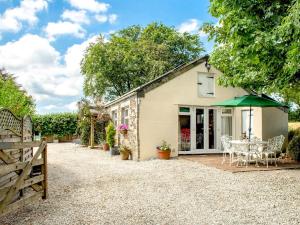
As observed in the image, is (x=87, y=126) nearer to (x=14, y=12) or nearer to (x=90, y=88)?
(x=90, y=88)

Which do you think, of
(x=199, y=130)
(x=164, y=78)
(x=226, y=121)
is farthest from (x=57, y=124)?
(x=226, y=121)

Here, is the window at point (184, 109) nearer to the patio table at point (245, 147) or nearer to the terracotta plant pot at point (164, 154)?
the terracotta plant pot at point (164, 154)

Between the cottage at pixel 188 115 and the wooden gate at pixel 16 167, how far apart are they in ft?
23.2

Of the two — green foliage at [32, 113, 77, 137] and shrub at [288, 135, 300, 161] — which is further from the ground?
green foliage at [32, 113, 77, 137]

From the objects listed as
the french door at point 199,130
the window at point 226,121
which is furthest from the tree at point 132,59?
the french door at point 199,130

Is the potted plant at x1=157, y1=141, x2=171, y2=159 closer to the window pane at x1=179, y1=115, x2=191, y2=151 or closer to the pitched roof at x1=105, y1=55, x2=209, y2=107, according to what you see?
the window pane at x1=179, y1=115, x2=191, y2=151

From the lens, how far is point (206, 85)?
15.9 meters

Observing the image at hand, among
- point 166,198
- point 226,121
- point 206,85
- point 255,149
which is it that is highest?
point 206,85

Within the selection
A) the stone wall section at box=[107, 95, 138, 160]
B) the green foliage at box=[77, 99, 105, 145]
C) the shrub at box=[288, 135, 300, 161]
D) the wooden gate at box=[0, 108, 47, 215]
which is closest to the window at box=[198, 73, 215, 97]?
the stone wall section at box=[107, 95, 138, 160]

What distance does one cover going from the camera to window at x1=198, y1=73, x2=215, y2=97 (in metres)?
15.8

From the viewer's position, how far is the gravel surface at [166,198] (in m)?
5.77

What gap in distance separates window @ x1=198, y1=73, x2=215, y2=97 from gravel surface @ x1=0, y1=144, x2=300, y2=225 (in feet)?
18.2

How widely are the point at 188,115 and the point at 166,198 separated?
8628 millimetres

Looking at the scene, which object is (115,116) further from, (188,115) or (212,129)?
(212,129)
